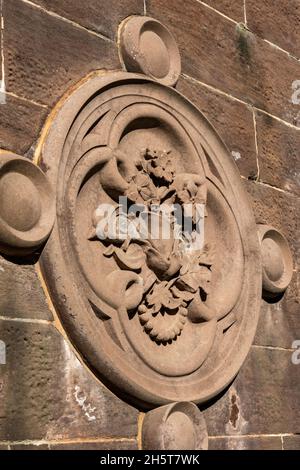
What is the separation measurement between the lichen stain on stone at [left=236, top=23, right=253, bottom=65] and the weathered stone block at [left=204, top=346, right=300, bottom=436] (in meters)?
1.15

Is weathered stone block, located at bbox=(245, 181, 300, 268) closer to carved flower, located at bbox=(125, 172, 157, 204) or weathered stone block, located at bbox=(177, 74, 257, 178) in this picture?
weathered stone block, located at bbox=(177, 74, 257, 178)

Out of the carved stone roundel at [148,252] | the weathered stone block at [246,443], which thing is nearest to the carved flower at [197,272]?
the carved stone roundel at [148,252]

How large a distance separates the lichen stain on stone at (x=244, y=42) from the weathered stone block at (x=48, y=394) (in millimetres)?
1583

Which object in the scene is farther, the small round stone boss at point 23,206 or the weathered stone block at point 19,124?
the weathered stone block at point 19,124

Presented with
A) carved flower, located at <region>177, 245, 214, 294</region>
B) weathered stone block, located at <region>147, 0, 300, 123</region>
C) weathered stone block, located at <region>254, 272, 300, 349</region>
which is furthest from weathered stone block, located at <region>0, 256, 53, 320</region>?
weathered stone block, located at <region>147, 0, 300, 123</region>

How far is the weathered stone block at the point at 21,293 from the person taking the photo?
2488 mm

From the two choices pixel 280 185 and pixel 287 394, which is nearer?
pixel 287 394

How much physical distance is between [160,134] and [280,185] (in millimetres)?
727

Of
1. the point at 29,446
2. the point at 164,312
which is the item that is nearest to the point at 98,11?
the point at 164,312

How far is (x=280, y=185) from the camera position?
12.2 ft

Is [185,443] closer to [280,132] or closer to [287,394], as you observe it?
[287,394]

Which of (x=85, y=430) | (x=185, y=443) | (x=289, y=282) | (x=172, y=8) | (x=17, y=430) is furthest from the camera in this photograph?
(x=289, y=282)

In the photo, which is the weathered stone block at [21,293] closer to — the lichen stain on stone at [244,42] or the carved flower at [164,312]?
the carved flower at [164,312]

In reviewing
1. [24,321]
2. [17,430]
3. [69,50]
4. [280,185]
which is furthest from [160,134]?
[17,430]
